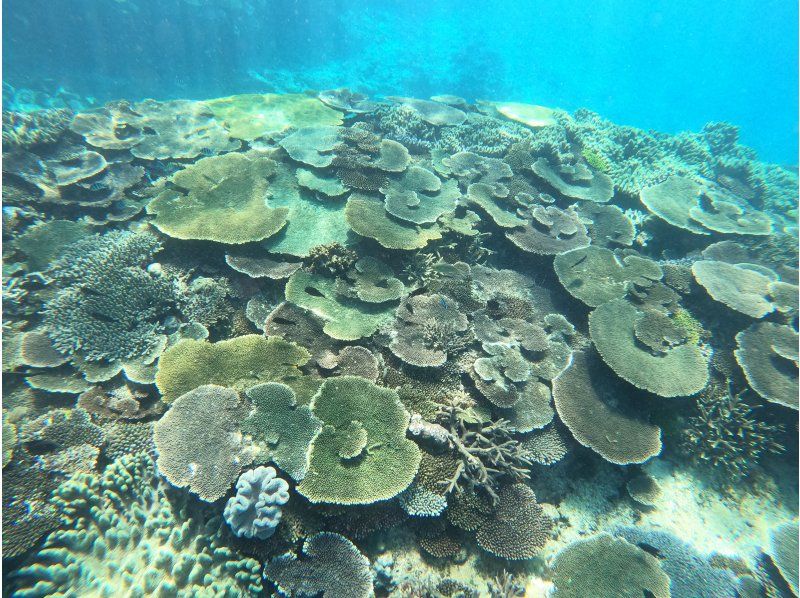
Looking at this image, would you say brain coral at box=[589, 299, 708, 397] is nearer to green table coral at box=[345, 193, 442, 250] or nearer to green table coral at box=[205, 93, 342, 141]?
green table coral at box=[345, 193, 442, 250]

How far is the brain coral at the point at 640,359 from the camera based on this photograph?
459 cm

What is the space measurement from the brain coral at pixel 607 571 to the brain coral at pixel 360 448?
6.91 ft

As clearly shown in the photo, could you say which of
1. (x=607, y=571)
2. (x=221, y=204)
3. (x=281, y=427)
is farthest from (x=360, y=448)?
(x=221, y=204)

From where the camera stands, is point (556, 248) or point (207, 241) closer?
point (207, 241)

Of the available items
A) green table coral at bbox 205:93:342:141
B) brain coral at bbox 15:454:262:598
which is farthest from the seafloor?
green table coral at bbox 205:93:342:141

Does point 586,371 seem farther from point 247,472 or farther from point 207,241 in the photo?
point 207,241

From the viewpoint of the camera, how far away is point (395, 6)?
44.5 meters

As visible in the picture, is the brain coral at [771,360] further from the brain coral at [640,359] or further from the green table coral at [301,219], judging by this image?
the green table coral at [301,219]

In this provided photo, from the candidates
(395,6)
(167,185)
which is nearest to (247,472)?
(167,185)

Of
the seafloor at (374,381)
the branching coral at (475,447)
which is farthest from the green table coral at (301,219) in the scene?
the branching coral at (475,447)

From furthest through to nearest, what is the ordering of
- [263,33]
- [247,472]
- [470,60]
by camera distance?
1. [470,60]
2. [263,33]
3. [247,472]

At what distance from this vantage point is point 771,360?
16.4ft

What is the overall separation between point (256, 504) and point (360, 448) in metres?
1.03

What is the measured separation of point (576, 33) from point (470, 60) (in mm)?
59912
